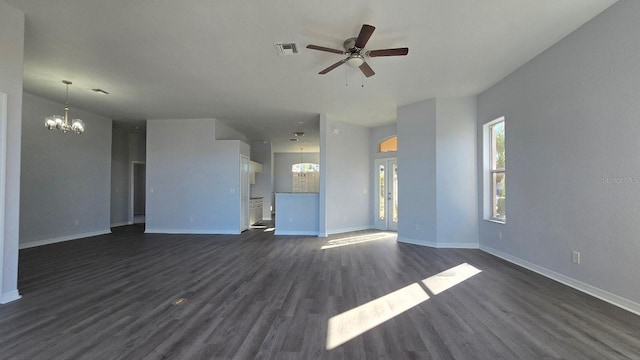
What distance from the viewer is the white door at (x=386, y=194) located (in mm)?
8047

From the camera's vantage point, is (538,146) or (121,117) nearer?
(538,146)

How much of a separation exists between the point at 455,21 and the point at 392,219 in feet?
18.8

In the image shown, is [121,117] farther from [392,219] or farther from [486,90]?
[486,90]

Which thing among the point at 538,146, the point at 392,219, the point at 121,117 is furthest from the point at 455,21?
the point at 121,117

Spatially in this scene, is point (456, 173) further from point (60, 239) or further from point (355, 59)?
point (60, 239)

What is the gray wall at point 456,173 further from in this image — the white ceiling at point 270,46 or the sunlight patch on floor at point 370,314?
the sunlight patch on floor at point 370,314

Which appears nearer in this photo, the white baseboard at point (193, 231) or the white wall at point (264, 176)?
the white baseboard at point (193, 231)

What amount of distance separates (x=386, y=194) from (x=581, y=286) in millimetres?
5097

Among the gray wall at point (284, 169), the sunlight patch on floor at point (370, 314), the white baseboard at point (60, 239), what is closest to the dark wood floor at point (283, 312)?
the sunlight patch on floor at point (370, 314)

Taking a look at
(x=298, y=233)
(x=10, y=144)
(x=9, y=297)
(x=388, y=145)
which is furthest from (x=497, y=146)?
(x=9, y=297)

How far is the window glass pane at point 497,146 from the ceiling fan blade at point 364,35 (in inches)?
134

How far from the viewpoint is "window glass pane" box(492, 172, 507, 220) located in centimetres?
507

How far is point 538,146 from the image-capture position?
400 centimetres

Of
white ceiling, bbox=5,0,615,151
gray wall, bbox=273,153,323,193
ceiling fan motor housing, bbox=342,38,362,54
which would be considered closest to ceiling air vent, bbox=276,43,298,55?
white ceiling, bbox=5,0,615,151
